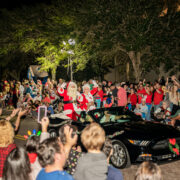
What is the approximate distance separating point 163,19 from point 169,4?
2.30 meters

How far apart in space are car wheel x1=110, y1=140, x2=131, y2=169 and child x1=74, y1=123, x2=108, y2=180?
328 centimetres

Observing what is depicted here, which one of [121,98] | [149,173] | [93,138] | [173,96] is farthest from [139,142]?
[121,98]

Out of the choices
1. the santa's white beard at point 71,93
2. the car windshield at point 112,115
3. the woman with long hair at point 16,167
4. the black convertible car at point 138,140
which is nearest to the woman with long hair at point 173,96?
the car windshield at point 112,115

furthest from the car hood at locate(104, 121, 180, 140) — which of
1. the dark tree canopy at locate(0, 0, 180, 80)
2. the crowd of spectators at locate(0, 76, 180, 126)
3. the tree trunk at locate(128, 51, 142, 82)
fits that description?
the tree trunk at locate(128, 51, 142, 82)

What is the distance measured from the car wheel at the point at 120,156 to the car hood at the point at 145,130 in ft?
0.94

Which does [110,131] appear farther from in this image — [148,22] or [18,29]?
[18,29]

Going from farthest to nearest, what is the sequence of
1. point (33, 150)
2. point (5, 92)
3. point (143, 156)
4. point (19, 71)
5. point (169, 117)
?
point (19, 71) → point (5, 92) → point (169, 117) → point (143, 156) → point (33, 150)

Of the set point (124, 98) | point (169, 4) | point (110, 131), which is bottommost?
point (110, 131)

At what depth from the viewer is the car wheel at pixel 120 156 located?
6.25m

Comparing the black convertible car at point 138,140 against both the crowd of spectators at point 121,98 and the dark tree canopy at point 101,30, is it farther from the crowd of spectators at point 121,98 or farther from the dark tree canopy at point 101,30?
the dark tree canopy at point 101,30

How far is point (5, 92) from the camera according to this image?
23.0 metres

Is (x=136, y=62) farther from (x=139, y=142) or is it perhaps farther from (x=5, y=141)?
(x=5, y=141)

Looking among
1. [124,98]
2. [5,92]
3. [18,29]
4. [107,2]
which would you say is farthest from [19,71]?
[124,98]

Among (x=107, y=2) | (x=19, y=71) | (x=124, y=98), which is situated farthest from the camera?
(x=19, y=71)
